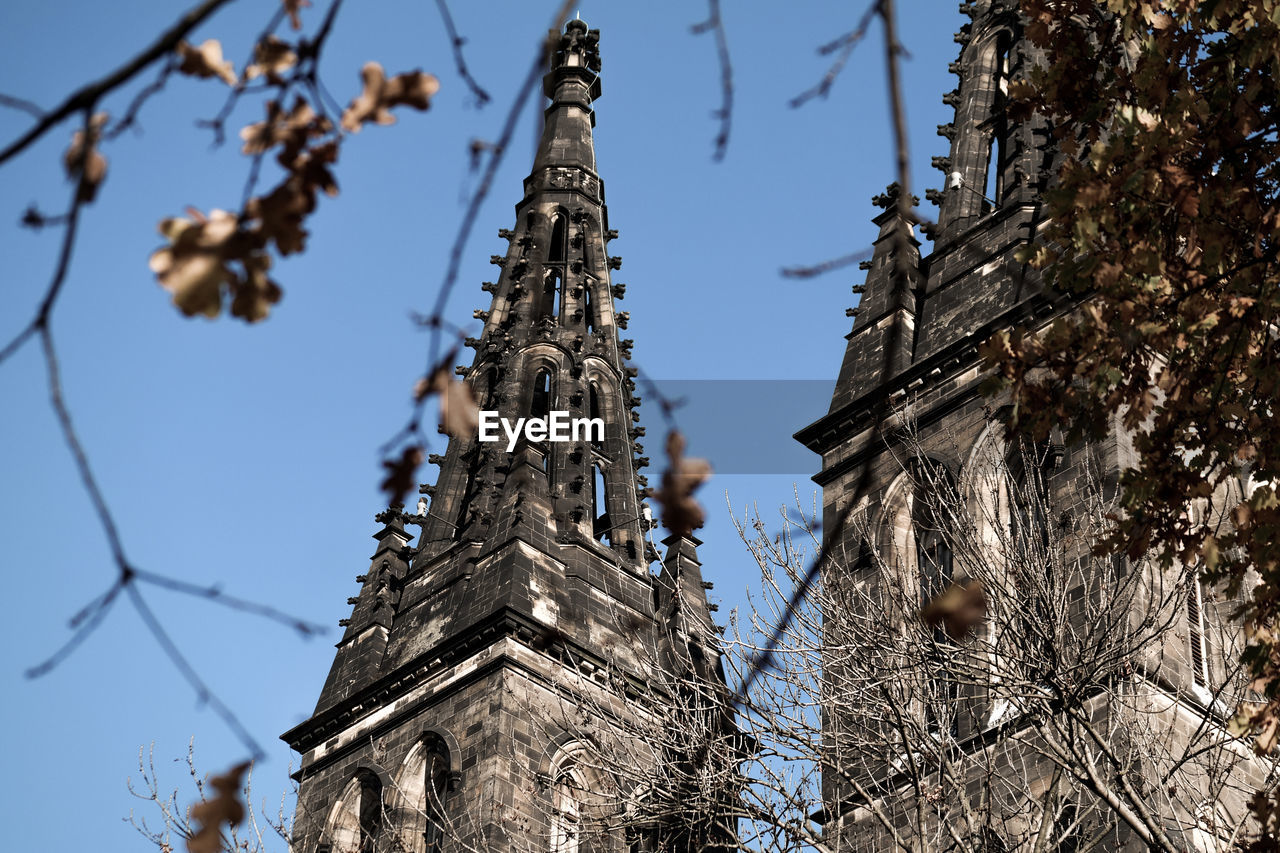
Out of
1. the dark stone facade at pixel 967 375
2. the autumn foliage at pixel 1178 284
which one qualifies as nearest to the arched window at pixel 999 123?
the dark stone facade at pixel 967 375

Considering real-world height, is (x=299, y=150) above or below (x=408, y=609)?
below

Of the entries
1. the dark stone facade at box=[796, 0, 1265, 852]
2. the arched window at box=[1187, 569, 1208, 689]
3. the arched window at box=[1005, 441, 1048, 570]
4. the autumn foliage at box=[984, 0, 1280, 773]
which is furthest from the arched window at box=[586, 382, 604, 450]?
the autumn foliage at box=[984, 0, 1280, 773]

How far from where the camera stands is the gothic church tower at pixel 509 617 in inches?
1078

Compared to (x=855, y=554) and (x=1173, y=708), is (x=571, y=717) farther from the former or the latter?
(x=1173, y=708)

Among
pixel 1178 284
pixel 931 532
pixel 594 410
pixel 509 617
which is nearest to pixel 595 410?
pixel 594 410

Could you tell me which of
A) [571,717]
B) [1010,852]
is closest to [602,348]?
[571,717]

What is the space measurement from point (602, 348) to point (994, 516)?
14.9m

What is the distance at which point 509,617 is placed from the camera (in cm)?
2894

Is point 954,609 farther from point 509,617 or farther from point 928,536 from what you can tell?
point 509,617

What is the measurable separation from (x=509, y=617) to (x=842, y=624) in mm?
12586

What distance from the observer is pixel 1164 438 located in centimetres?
Answer: 1044

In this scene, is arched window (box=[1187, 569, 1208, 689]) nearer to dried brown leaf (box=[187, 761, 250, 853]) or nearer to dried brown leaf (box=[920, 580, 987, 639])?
dried brown leaf (box=[920, 580, 987, 639])

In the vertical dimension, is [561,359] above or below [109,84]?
above

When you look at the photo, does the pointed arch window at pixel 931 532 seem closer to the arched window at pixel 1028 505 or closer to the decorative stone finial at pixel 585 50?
the arched window at pixel 1028 505
